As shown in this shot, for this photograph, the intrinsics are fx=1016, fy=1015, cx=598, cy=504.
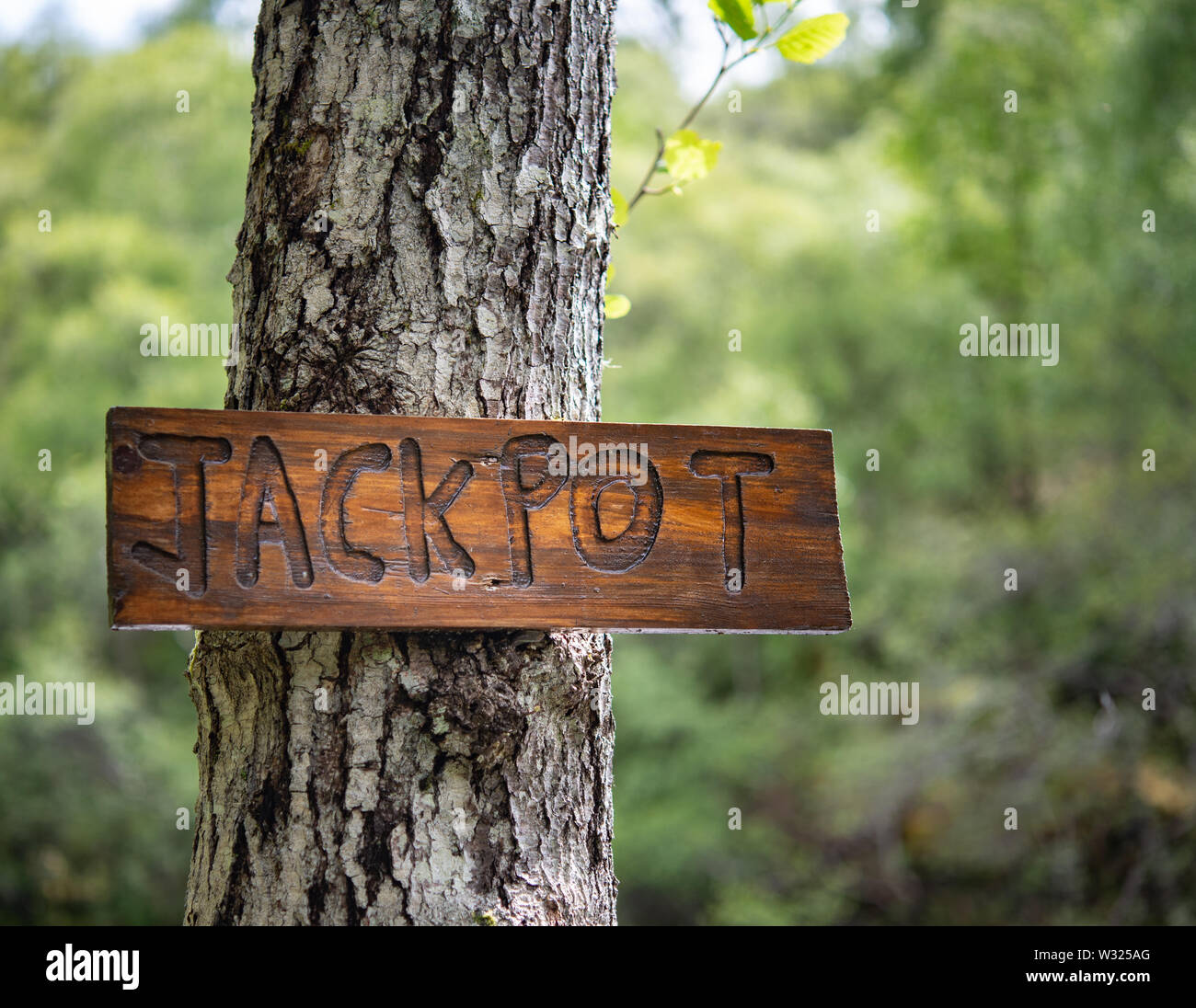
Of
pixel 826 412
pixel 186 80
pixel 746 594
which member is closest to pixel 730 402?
pixel 826 412

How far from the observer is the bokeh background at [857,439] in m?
4.06

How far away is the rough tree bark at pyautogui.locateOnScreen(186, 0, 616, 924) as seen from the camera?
2.50ft

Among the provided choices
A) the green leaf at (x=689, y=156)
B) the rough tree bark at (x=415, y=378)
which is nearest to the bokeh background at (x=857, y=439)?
the green leaf at (x=689, y=156)

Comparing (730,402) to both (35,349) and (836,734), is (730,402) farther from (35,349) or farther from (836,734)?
(35,349)

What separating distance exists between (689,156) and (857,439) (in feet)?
16.8

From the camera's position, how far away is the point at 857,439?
6.13 metres

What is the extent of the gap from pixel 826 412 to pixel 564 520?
5.73 metres

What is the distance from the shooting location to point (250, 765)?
787mm

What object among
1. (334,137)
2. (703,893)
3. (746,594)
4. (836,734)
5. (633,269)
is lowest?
(703,893)

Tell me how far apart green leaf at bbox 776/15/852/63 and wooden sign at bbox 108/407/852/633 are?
441 millimetres
